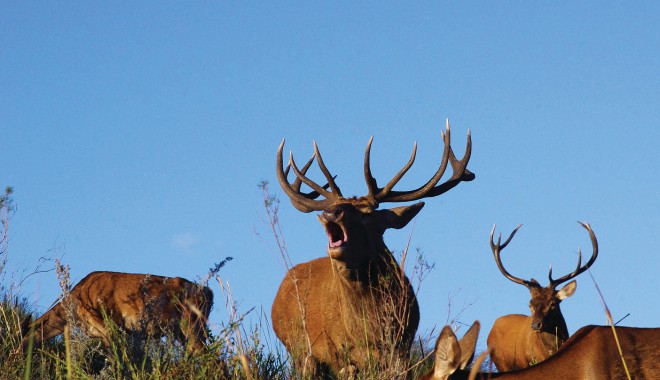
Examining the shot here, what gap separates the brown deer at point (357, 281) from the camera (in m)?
7.34

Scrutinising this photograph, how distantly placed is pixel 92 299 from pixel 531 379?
305 inches

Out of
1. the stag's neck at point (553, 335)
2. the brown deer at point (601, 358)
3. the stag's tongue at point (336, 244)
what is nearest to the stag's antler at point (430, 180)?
the stag's tongue at point (336, 244)

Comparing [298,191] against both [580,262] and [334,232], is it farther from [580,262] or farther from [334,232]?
[580,262]

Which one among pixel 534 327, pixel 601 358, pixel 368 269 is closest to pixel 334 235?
pixel 368 269

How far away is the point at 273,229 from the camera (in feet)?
20.5

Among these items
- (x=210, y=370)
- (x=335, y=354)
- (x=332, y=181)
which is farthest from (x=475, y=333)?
(x=332, y=181)

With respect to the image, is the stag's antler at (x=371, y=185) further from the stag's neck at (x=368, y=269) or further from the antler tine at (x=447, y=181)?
the stag's neck at (x=368, y=269)

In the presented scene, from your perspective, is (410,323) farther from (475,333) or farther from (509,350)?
(509,350)

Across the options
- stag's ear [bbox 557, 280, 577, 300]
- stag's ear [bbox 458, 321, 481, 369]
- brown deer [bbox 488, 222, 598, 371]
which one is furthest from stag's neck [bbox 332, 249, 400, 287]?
stag's ear [bbox 557, 280, 577, 300]

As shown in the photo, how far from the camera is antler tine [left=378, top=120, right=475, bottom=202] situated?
29.3 ft

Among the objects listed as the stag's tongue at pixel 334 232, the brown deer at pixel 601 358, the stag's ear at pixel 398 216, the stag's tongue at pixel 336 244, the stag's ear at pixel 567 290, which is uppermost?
the stag's ear at pixel 567 290

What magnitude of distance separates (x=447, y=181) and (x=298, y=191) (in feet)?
4.58

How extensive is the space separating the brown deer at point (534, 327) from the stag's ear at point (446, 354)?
9.46m

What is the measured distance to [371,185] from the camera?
338 inches
